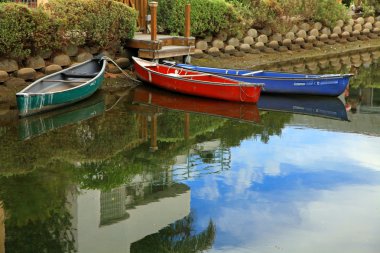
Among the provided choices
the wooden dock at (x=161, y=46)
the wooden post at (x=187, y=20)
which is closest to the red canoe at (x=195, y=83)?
the wooden dock at (x=161, y=46)

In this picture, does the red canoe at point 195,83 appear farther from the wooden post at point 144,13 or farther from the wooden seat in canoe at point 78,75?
the wooden post at point 144,13

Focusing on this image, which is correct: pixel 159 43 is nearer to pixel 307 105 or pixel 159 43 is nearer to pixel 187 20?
pixel 187 20

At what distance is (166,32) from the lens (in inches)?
876

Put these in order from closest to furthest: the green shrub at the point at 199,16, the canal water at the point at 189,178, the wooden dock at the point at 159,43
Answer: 1. the canal water at the point at 189,178
2. the wooden dock at the point at 159,43
3. the green shrub at the point at 199,16

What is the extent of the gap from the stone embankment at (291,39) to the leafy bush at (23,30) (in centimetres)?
638

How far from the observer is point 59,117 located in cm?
1477

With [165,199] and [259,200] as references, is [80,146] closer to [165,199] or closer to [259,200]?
[165,199]

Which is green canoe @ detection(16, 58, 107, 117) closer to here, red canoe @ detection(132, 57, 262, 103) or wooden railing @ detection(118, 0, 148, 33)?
red canoe @ detection(132, 57, 262, 103)

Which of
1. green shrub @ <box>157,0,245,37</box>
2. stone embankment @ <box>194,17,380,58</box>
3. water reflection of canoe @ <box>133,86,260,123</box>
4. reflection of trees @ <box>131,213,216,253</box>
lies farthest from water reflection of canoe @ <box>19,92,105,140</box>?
stone embankment @ <box>194,17,380,58</box>

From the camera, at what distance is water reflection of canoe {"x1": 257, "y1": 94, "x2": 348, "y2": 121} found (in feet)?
54.6

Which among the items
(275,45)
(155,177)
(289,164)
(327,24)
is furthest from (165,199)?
(327,24)

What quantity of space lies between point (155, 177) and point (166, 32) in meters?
11.6

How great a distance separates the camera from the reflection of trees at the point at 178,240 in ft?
27.9

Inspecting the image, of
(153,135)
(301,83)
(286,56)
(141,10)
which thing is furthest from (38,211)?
(286,56)
